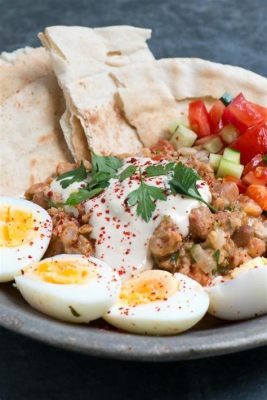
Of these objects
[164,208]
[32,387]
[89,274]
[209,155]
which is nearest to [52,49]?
[209,155]

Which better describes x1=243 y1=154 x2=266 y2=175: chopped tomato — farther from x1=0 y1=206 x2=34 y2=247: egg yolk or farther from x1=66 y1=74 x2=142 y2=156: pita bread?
x1=0 y1=206 x2=34 y2=247: egg yolk

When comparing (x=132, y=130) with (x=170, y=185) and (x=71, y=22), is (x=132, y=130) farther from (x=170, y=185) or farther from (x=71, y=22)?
(x=71, y=22)

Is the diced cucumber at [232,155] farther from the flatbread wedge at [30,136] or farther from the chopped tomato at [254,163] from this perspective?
the flatbread wedge at [30,136]

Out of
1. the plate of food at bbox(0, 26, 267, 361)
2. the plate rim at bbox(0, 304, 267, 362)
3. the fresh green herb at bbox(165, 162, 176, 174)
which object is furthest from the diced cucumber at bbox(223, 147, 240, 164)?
the plate rim at bbox(0, 304, 267, 362)

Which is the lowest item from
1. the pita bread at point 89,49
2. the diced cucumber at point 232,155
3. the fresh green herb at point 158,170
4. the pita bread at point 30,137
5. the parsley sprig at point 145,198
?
Result: the pita bread at point 30,137

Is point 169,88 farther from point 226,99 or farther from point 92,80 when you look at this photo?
point 92,80

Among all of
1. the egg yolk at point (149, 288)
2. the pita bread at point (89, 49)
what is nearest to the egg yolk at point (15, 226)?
the egg yolk at point (149, 288)
